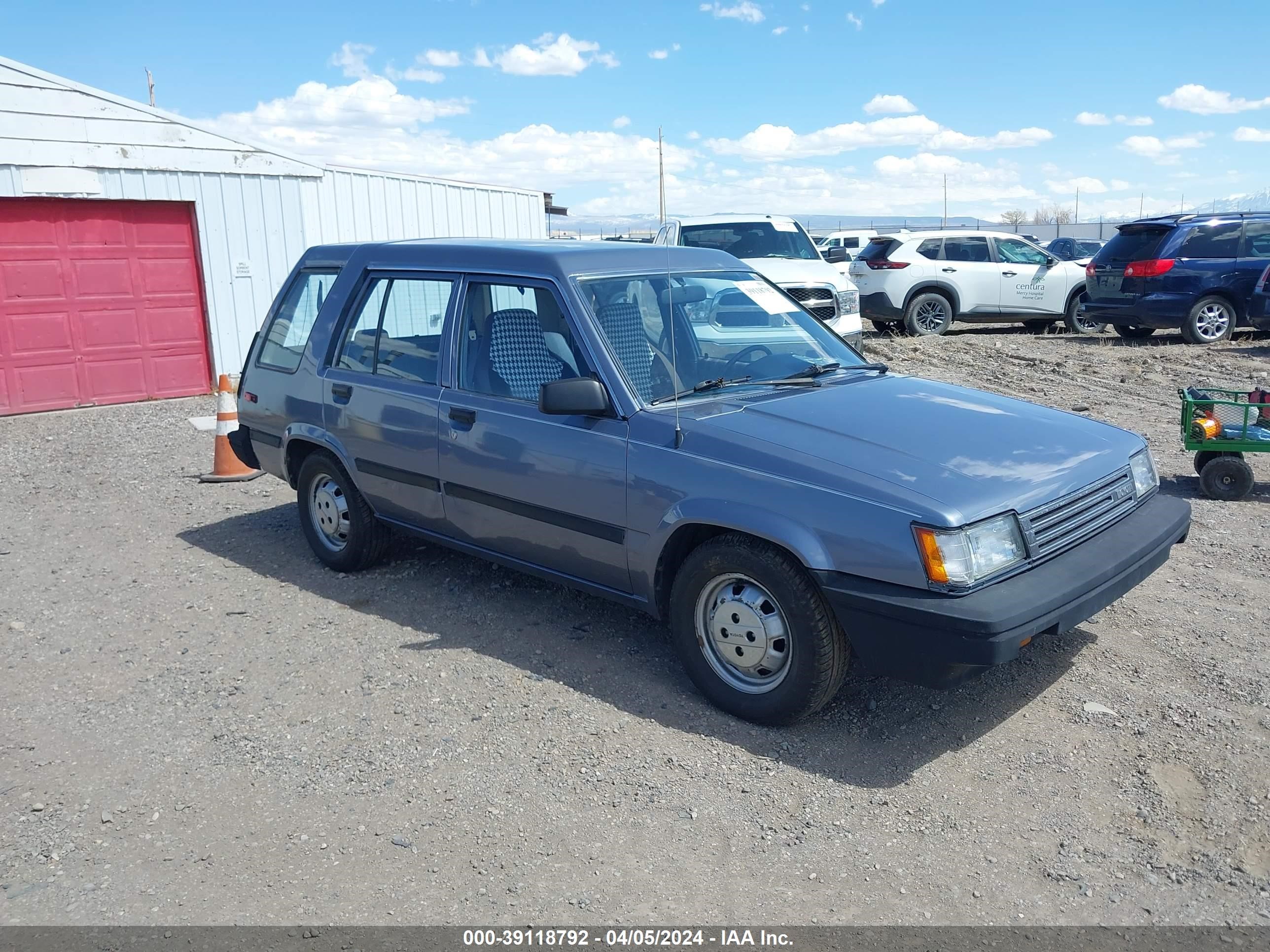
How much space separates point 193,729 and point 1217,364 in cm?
1226

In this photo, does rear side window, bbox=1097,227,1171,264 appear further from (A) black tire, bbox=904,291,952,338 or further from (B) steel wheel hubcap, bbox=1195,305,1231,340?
(A) black tire, bbox=904,291,952,338

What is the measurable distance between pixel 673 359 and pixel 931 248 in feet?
42.2

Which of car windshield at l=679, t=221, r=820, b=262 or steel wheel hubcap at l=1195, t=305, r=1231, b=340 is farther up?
car windshield at l=679, t=221, r=820, b=262

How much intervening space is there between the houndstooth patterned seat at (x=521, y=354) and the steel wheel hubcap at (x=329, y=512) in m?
1.51

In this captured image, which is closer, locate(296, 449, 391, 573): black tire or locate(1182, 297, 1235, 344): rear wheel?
locate(296, 449, 391, 573): black tire

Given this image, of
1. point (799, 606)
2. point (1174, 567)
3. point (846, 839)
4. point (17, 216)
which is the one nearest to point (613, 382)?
point (799, 606)

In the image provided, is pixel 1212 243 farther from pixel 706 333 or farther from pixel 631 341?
pixel 631 341

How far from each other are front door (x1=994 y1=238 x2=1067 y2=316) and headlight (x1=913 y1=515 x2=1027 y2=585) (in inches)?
542

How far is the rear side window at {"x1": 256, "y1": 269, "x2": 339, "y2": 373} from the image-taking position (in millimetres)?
5988

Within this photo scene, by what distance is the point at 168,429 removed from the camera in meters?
10.8

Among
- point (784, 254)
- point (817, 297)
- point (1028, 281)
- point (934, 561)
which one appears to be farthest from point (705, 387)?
point (1028, 281)

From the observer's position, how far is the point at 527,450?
4.64 metres

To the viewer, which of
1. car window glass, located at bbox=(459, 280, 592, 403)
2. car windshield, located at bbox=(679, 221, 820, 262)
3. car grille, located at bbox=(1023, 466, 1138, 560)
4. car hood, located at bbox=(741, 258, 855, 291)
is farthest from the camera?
car windshield, located at bbox=(679, 221, 820, 262)

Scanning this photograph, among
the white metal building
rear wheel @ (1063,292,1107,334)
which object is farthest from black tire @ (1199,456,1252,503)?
the white metal building
